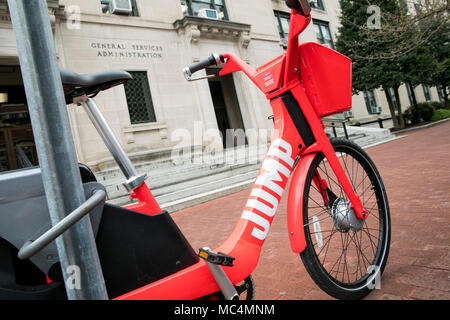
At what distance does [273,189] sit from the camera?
5.16 feet

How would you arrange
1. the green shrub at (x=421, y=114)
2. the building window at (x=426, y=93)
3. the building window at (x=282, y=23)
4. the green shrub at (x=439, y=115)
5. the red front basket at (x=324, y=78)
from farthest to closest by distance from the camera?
the building window at (x=426, y=93), the green shrub at (x=421, y=114), the green shrub at (x=439, y=115), the building window at (x=282, y=23), the red front basket at (x=324, y=78)

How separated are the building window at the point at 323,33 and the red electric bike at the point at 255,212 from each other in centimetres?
2210

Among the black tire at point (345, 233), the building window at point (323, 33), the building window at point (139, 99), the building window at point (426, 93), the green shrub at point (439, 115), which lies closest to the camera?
the black tire at point (345, 233)

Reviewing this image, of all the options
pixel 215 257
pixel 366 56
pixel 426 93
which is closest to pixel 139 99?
pixel 215 257

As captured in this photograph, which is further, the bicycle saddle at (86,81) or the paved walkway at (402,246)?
the paved walkway at (402,246)

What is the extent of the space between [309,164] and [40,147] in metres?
1.32

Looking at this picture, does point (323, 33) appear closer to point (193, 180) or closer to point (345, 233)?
point (193, 180)

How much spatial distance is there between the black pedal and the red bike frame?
68 millimetres

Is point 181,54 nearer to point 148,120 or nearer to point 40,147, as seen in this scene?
point 148,120

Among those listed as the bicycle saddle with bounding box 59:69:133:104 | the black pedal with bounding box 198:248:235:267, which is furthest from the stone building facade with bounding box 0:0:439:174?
the black pedal with bounding box 198:248:235:267

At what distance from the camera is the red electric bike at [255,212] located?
3.73 feet

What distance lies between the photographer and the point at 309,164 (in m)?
1.66

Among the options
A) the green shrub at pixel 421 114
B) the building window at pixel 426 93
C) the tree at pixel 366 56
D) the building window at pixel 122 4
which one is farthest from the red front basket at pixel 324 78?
the building window at pixel 426 93

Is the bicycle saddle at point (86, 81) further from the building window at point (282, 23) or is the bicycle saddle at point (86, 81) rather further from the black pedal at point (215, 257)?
the building window at point (282, 23)
